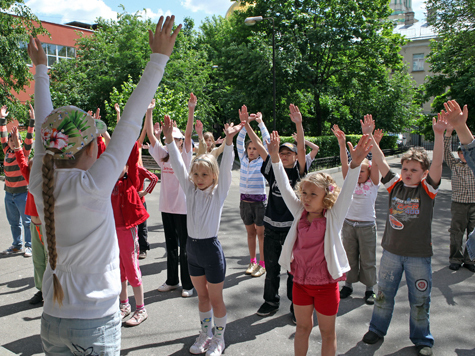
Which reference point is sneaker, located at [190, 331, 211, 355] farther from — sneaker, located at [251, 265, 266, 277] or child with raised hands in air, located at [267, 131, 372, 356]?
sneaker, located at [251, 265, 266, 277]

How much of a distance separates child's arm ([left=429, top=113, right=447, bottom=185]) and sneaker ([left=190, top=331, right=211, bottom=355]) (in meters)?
2.49

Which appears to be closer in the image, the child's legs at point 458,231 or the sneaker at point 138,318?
the sneaker at point 138,318

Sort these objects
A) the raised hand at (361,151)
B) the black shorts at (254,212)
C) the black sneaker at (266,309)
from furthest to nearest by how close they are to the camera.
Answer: the black shorts at (254,212) < the black sneaker at (266,309) < the raised hand at (361,151)

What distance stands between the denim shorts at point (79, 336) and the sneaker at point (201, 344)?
1709 millimetres

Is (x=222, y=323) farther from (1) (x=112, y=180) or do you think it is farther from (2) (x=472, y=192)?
(2) (x=472, y=192)

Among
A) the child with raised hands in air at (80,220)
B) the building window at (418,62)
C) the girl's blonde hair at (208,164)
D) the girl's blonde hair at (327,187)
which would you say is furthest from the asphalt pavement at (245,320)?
the building window at (418,62)

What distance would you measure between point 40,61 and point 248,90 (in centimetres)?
2032

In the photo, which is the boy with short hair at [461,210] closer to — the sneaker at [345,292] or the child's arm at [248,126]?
the sneaker at [345,292]

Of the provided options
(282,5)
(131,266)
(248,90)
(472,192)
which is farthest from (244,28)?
(131,266)

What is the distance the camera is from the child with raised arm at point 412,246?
11.0 ft

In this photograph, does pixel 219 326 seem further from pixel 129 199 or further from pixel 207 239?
pixel 129 199

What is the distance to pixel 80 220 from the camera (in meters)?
1.69

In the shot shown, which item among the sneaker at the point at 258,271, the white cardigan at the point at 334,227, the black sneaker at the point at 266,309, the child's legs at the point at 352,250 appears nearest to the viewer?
the white cardigan at the point at 334,227

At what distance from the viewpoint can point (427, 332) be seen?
3367 mm
